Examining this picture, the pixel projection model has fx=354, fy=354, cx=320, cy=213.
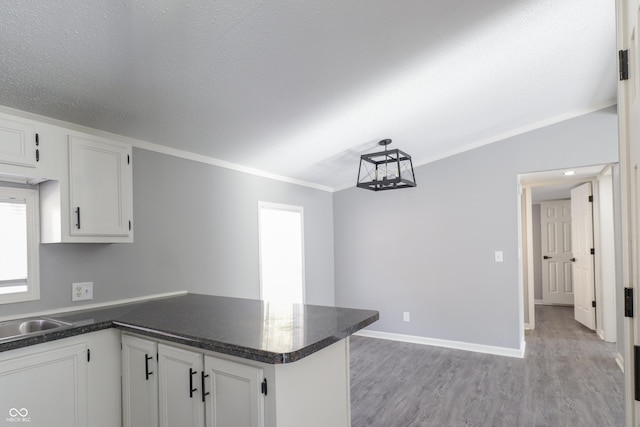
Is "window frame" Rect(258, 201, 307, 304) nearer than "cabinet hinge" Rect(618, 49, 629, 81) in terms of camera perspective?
No

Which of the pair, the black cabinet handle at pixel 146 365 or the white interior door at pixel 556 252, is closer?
the black cabinet handle at pixel 146 365

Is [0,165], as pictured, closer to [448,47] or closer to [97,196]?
[97,196]

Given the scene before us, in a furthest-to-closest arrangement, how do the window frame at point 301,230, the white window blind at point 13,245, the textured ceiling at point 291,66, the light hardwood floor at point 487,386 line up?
1. the window frame at point 301,230
2. the light hardwood floor at point 487,386
3. the white window blind at point 13,245
4. the textured ceiling at point 291,66

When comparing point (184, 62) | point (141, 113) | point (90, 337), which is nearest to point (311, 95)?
point (184, 62)

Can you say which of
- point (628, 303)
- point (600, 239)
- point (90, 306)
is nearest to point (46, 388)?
point (90, 306)

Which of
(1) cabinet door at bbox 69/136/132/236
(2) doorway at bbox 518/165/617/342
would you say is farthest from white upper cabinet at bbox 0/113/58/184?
(2) doorway at bbox 518/165/617/342

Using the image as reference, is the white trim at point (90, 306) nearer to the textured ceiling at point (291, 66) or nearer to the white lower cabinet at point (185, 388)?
the white lower cabinet at point (185, 388)

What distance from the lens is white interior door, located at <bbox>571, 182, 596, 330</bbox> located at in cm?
489

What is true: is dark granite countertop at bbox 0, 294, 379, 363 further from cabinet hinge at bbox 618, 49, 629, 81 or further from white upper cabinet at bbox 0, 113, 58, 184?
cabinet hinge at bbox 618, 49, 629, 81

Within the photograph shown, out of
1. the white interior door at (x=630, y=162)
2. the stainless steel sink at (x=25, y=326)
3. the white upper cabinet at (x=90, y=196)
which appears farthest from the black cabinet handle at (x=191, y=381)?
the white interior door at (x=630, y=162)

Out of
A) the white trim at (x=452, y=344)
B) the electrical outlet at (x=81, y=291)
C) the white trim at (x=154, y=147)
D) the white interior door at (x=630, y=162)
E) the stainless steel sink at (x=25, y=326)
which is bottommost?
the white trim at (x=452, y=344)

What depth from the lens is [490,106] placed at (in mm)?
3359

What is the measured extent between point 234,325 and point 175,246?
4.63 ft

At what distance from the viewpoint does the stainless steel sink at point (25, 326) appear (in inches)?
76.4
